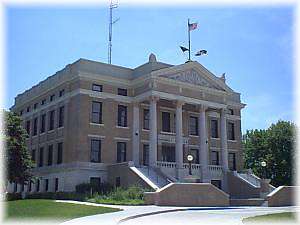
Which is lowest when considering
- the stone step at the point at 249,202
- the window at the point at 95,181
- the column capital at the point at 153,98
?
the stone step at the point at 249,202

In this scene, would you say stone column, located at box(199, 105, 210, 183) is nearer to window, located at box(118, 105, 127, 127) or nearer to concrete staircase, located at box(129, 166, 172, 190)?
concrete staircase, located at box(129, 166, 172, 190)

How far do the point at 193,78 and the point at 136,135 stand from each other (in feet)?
28.2

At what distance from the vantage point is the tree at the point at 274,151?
58344 mm

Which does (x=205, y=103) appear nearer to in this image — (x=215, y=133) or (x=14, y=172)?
(x=215, y=133)

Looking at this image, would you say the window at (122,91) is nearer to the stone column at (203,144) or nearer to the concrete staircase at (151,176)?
the stone column at (203,144)

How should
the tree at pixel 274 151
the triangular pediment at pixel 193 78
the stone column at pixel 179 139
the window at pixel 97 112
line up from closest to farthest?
the stone column at pixel 179 139 → the window at pixel 97 112 → the triangular pediment at pixel 193 78 → the tree at pixel 274 151

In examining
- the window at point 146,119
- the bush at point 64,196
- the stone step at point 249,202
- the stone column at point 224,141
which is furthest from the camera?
the stone column at point 224,141

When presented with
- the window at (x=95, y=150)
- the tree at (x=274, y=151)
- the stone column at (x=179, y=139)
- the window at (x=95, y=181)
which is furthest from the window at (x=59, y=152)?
the tree at (x=274, y=151)

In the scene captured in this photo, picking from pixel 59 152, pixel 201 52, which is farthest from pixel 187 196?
pixel 201 52

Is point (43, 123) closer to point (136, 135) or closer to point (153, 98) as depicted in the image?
point (136, 135)

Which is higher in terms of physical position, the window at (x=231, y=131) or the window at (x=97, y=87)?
the window at (x=97, y=87)

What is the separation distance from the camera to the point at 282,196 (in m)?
37.2

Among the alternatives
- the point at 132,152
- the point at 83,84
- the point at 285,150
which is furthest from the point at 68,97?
the point at 285,150

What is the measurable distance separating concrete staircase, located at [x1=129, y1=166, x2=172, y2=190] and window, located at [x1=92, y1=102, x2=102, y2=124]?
6510 millimetres
